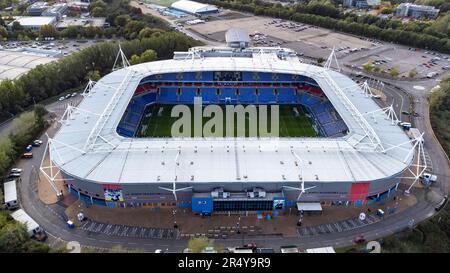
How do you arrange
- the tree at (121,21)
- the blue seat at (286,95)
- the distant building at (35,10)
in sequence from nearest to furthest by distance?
the blue seat at (286,95), the tree at (121,21), the distant building at (35,10)

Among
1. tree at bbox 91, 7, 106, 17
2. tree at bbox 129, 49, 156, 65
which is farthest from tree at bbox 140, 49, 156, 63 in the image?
tree at bbox 91, 7, 106, 17

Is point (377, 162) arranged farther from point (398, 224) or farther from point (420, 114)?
point (420, 114)

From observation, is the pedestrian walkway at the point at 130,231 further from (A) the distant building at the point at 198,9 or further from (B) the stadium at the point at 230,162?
(A) the distant building at the point at 198,9

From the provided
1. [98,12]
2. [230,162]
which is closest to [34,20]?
[98,12]

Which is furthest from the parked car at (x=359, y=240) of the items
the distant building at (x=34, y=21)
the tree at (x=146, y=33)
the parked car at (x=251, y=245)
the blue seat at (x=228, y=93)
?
the distant building at (x=34, y=21)

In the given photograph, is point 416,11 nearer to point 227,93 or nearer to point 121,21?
point 227,93

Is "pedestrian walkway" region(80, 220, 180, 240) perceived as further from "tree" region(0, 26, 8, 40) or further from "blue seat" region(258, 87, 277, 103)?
"tree" region(0, 26, 8, 40)
